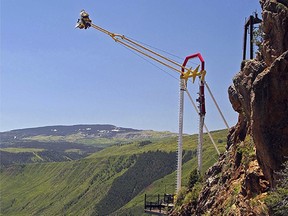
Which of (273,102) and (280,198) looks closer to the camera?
(280,198)

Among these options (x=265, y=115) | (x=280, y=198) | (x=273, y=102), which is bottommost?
(x=280, y=198)

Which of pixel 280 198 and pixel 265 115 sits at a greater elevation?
pixel 265 115

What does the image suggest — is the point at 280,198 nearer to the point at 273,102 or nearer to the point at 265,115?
the point at 265,115

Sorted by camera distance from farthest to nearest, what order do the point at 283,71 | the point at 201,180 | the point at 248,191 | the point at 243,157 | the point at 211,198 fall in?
the point at 201,180
the point at 211,198
the point at 243,157
the point at 248,191
the point at 283,71

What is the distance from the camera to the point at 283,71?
1095 inches

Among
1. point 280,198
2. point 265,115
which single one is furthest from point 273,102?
point 280,198

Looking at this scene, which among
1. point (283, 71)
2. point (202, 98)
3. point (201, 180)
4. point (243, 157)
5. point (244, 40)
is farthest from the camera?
point (202, 98)

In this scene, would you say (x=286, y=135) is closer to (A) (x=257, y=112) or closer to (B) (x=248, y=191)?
(A) (x=257, y=112)

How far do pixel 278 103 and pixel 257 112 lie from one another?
1.38 m

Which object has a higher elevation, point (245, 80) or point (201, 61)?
point (201, 61)

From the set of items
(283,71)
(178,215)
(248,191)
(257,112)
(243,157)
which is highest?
(283,71)

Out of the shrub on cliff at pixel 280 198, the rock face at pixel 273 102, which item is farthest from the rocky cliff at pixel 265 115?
the shrub on cliff at pixel 280 198

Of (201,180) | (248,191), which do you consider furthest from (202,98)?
(248,191)

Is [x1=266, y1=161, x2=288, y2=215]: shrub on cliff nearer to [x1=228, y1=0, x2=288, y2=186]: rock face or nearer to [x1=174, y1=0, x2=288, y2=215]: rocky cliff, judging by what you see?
[x1=174, y1=0, x2=288, y2=215]: rocky cliff
